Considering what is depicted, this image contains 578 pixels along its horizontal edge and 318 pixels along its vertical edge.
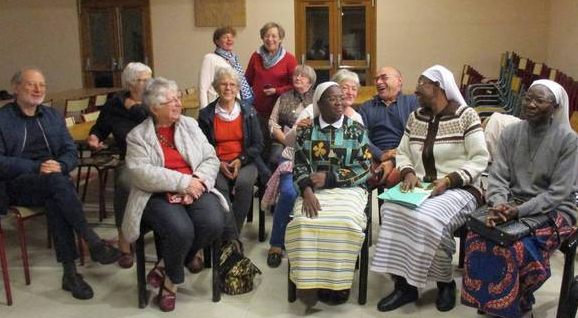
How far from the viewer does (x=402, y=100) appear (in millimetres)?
3734

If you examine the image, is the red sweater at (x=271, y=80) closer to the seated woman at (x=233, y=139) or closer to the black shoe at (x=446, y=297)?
the seated woman at (x=233, y=139)

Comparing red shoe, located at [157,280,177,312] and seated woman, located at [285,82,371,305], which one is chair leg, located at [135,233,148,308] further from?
seated woman, located at [285,82,371,305]

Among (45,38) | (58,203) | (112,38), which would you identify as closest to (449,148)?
(58,203)

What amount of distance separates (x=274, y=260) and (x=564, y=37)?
5.25m

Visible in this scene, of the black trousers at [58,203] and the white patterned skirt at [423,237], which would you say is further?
the black trousers at [58,203]

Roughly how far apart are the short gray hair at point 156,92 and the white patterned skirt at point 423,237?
1.24 m

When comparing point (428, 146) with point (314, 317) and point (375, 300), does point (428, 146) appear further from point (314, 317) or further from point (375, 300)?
point (314, 317)

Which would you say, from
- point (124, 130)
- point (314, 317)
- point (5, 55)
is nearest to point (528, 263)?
point (314, 317)

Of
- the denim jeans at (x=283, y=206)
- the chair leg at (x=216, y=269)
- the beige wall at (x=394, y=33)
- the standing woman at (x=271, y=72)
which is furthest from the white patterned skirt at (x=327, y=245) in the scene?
the beige wall at (x=394, y=33)

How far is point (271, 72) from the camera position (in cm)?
450

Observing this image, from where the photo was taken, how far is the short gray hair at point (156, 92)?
121 inches

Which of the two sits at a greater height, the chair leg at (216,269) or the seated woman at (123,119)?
the seated woman at (123,119)

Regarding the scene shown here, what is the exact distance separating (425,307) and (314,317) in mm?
552

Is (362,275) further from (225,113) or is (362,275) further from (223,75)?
(223,75)
